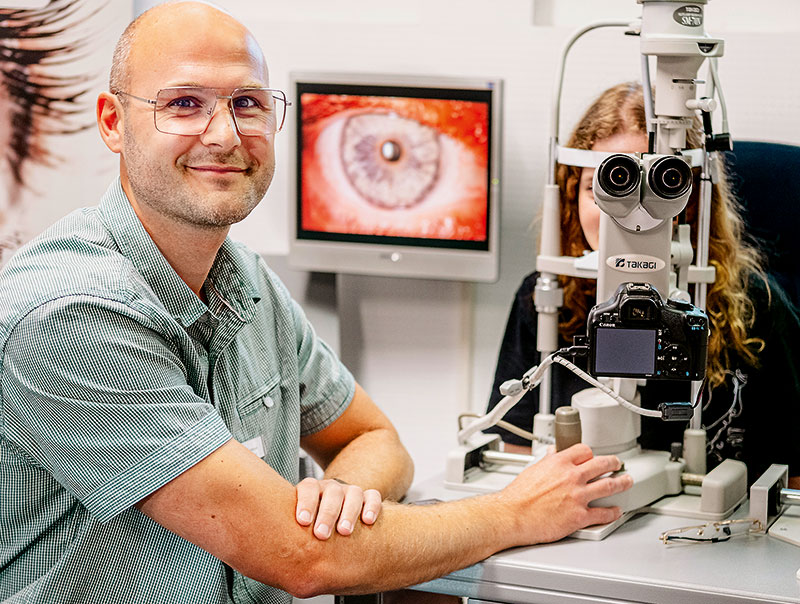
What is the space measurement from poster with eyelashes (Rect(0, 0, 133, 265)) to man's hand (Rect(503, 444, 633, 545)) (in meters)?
1.38

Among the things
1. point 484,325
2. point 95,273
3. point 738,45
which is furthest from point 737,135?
point 95,273

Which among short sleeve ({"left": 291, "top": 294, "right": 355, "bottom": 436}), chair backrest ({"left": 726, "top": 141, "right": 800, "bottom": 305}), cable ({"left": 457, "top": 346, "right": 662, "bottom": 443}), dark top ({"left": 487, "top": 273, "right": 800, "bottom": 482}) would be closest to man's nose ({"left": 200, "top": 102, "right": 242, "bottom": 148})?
short sleeve ({"left": 291, "top": 294, "right": 355, "bottom": 436})

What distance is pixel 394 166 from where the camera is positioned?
2.43m

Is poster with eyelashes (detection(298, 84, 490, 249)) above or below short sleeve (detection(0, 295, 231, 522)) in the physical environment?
above

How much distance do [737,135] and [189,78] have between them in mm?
1290

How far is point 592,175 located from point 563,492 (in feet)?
2.16

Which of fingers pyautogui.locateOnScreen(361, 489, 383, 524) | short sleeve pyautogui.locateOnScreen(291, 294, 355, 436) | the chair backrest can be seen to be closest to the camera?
fingers pyautogui.locateOnScreen(361, 489, 383, 524)

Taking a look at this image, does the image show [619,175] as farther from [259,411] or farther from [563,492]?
[259,411]

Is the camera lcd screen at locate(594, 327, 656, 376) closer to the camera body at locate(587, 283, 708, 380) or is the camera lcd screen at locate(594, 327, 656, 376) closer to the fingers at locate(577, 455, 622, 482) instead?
the camera body at locate(587, 283, 708, 380)

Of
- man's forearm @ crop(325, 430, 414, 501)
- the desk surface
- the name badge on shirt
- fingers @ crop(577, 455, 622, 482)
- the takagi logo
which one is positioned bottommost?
the desk surface

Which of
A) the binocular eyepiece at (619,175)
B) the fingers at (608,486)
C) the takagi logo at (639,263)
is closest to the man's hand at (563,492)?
the fingers at (608,486)

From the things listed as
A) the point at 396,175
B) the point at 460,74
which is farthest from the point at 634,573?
the point at 460,74

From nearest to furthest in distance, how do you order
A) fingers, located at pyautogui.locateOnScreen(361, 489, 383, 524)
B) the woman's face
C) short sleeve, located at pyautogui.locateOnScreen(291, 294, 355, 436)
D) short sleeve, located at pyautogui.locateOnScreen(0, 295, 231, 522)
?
short sleeve, located at pyautogui.locateOnScreen(0, 295, 231, 522) → fingers, located at pyautogui.locateOnScreen(361, 489, 383, 524) → short sleeve, located at pyautogui.locateOnScreen(291, 294, 355, 436) → the woman's face

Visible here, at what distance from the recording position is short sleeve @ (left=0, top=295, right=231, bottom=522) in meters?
1.29
